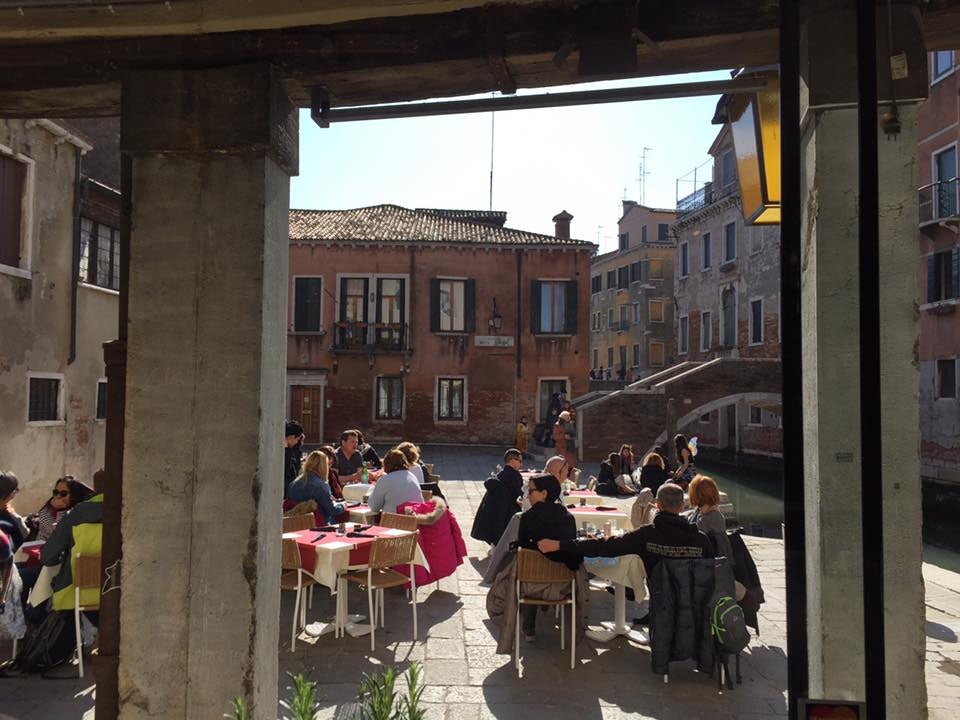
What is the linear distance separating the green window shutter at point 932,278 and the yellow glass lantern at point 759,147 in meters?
18.1

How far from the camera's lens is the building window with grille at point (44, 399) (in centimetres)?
1061

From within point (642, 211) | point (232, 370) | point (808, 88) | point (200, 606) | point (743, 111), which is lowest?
point (200, 606)

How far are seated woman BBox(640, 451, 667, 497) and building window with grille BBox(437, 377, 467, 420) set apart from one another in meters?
15.2

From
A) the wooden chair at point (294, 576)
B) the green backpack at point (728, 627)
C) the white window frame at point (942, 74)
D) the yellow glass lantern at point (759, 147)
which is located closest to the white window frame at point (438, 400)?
the white window frame at point (942, 74)

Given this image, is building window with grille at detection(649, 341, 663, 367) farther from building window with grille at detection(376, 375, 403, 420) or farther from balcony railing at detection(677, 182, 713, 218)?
building window with grille at detection(376, 375, 403, 420)

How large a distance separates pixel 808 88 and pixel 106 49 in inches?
111

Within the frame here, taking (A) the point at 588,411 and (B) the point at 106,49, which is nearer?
(B) the point at 106,49

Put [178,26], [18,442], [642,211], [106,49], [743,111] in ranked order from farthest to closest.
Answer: [642,211], [18,442], [743,111], [106,49], [178,26]

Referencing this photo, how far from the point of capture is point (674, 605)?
4.56 m

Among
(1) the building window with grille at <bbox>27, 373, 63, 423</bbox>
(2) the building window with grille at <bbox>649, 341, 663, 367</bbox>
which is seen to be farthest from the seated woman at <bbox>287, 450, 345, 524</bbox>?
(2) the building window with grille at <bbox>649, 341, 663, 367</bbox>

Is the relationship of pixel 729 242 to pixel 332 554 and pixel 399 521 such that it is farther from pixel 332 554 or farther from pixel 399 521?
pixel 332 554

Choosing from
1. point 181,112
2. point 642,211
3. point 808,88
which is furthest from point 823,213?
point 642,211

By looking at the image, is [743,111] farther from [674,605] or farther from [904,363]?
[674,605]

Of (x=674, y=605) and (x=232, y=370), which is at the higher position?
(x=232, y=370)
